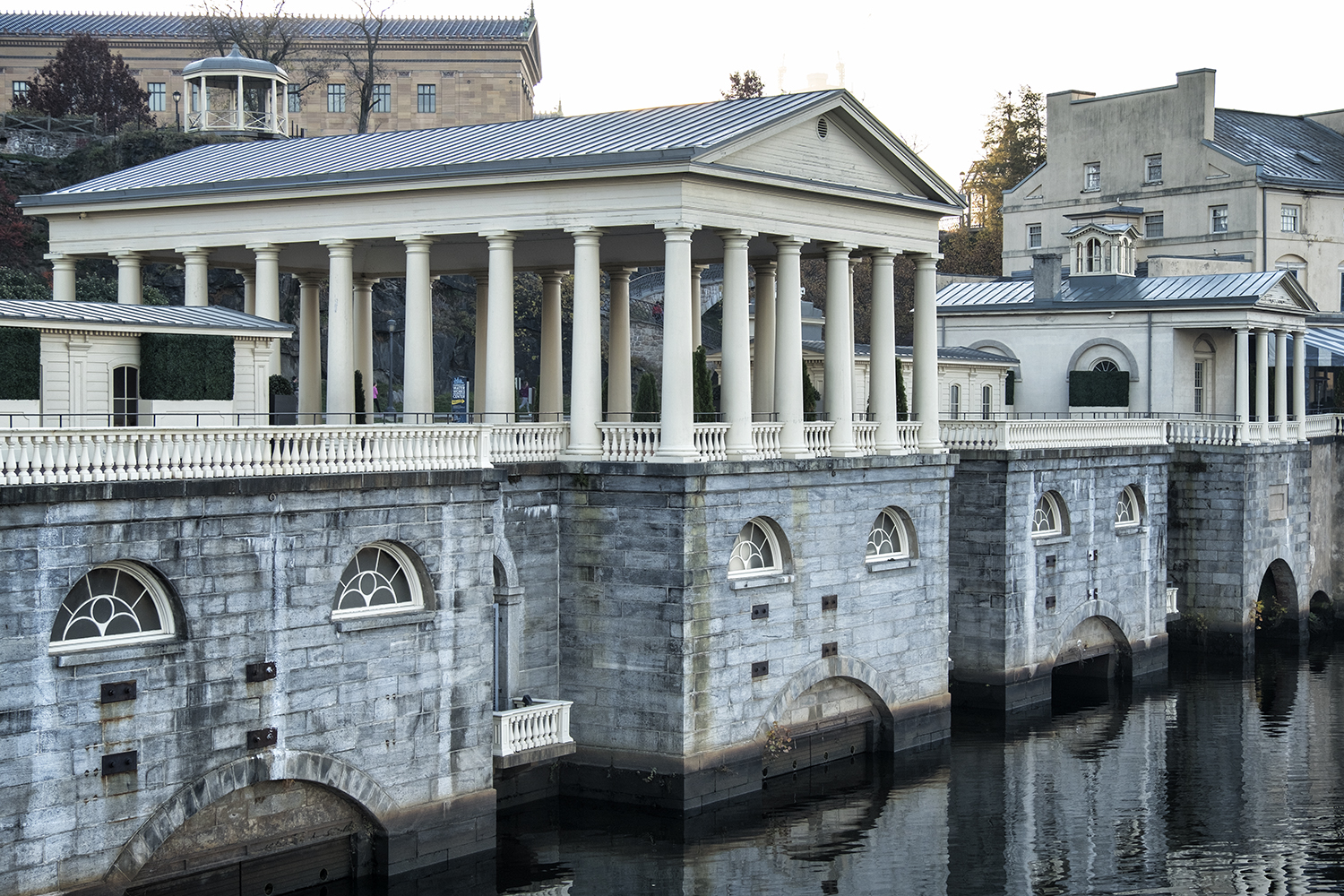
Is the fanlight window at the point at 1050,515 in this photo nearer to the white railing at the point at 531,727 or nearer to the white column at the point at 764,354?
the white column at the point at 764,354

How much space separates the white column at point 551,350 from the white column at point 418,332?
122 inches

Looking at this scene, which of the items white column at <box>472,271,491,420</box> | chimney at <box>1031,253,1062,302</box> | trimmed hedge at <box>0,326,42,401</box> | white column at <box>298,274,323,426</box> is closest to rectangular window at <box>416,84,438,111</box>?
chimney at <box>1031,253,1062,302</box>

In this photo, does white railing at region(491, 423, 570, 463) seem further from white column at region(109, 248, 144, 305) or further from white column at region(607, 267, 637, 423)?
white column at region(109, 248, 144, 305)

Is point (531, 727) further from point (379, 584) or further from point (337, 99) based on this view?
point (337, 99)

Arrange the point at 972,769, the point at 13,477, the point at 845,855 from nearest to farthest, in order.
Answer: the point at 13,477, the point at 845,855, the point at 972,769

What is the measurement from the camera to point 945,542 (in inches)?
1470

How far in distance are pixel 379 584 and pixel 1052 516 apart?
22.4 m

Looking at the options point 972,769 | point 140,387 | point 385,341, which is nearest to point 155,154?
point 385,341

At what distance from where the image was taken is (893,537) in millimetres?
36375

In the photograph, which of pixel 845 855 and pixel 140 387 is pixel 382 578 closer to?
pixel 140 387

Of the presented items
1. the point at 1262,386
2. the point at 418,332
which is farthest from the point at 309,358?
the point at 1262,386

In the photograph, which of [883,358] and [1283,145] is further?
[1283,145]

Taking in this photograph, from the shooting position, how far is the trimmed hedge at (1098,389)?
53.8 metres

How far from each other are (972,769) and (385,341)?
32.8 metres
